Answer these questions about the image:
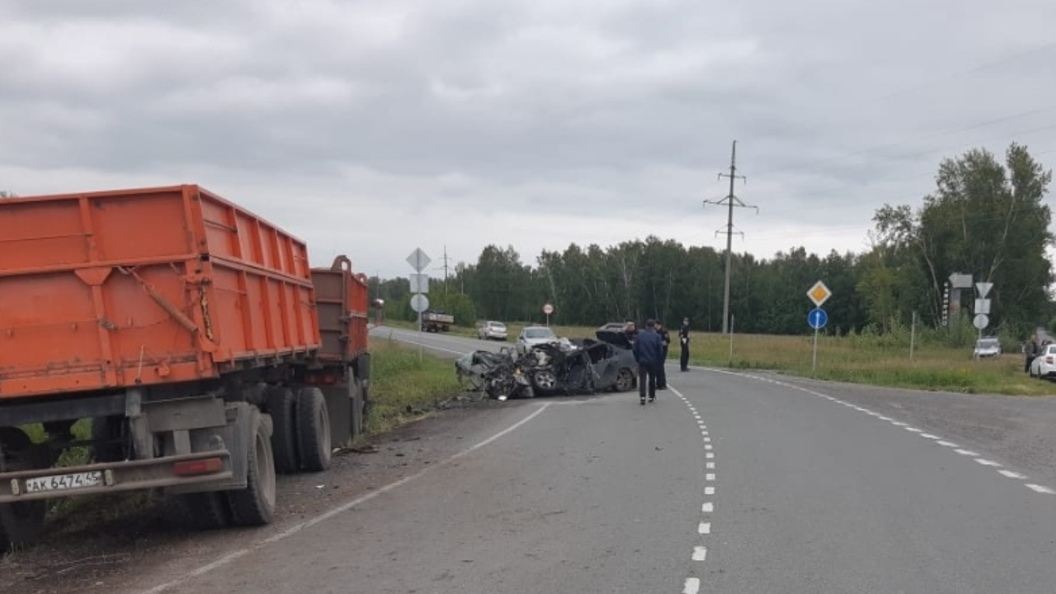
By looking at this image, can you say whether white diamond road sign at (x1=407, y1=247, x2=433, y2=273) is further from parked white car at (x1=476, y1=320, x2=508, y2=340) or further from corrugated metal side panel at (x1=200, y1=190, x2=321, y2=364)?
parked white car at (x1=476, y1=320, x2=508, y2=340)

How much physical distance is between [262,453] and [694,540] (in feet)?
13.1

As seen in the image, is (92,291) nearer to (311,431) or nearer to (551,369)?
(311,431)

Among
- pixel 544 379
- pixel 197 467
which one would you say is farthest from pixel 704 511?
pixel 544 379

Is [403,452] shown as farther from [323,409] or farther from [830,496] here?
[830,496]

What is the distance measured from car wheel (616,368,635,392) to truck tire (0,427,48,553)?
61.3ft

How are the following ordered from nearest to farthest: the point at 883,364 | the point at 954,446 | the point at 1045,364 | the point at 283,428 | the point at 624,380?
the point at 283,428 < the point at 954,446 < the point at 624,380 < the point at 1045,364 < the point at 883,364

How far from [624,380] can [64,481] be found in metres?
19.9

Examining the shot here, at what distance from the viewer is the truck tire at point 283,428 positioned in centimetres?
1195

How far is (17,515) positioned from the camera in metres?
8.30

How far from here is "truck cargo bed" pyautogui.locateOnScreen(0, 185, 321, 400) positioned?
287 inches

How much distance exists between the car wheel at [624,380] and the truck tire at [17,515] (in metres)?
18.7

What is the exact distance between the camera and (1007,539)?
304 inches

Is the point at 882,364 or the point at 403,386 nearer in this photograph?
the point at 403,386

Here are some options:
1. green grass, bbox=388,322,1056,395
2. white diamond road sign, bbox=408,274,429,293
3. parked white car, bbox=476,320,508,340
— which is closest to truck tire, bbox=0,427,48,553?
white diamond road sign, bbox=408,274,429,293
